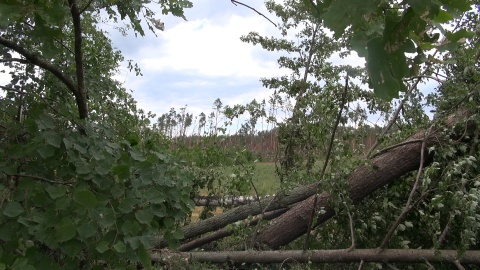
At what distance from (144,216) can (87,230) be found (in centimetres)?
28

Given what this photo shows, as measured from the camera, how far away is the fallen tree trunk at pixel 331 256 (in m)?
3.49

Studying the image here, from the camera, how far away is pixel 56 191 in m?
2.01

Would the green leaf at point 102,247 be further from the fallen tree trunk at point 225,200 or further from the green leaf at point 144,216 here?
the fallen tree trunk at point 225,200

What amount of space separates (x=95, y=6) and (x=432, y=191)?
9.38 feet

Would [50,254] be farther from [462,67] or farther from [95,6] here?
[462,67]

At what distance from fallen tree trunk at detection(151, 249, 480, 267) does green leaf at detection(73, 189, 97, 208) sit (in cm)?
159

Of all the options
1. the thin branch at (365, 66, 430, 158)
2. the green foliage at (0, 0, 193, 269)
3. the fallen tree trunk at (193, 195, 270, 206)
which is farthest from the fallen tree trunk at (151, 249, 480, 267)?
the green foliage at (0, 0, 193, 269)

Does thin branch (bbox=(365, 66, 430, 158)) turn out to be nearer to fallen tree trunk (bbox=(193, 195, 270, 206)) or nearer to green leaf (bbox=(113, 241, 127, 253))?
fallen tree trunk (bbox=(193, 195, 270, 206))

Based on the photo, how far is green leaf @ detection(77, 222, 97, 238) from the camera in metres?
1.89

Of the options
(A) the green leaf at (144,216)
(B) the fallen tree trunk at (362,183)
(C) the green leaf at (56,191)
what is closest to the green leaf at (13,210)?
(C) the green leaf at (56,191)

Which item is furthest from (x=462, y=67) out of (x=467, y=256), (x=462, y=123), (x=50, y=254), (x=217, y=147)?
(x=50, y=254)

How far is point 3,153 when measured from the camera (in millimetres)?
2307

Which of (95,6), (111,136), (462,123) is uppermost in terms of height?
(95,6)

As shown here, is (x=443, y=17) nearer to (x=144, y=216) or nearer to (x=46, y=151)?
(x=144, y=216)
